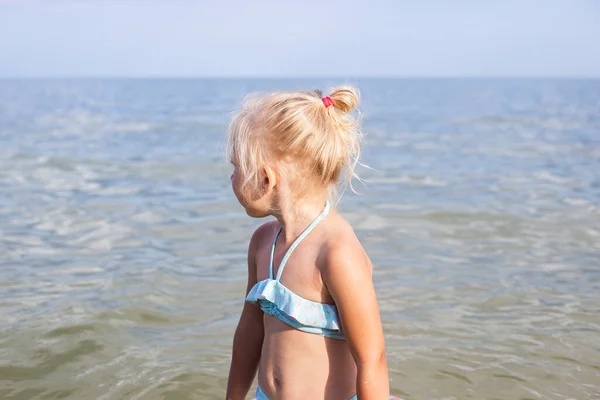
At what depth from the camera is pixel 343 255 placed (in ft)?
6.68

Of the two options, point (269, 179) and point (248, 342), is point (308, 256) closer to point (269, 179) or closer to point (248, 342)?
point (269, 179)

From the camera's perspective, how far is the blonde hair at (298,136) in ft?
6.98

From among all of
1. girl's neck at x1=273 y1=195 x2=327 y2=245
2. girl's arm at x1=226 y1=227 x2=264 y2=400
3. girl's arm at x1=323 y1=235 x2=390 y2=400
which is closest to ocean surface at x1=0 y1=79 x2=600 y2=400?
girl's neck at x1=273 y1=195 x2=327 y2=245

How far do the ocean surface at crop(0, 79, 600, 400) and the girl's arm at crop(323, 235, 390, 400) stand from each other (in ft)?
1.91

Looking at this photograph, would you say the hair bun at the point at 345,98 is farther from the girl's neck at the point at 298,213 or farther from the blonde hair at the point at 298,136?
the girl's neck at the point at 298,213

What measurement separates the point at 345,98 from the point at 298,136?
0.21 meters

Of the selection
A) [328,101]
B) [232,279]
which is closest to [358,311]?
[328,101]

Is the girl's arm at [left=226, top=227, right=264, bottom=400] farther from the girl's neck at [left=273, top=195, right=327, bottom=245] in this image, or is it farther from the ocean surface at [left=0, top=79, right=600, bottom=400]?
the ocean surface at [left=0, top=79, right=600, bottom=400]

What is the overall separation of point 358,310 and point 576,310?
3291 millimetres

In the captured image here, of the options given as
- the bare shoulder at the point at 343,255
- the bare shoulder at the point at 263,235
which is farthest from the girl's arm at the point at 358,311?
the bare shoulder at the point at 263,235

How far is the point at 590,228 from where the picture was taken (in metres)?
7.18

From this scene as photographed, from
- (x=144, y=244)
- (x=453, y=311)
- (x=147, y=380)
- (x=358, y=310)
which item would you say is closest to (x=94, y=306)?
(x=147, y=380)

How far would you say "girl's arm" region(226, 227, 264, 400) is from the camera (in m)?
2.45

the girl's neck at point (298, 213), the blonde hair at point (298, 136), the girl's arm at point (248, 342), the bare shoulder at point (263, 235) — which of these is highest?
the blonde hair at point (298, 136)
